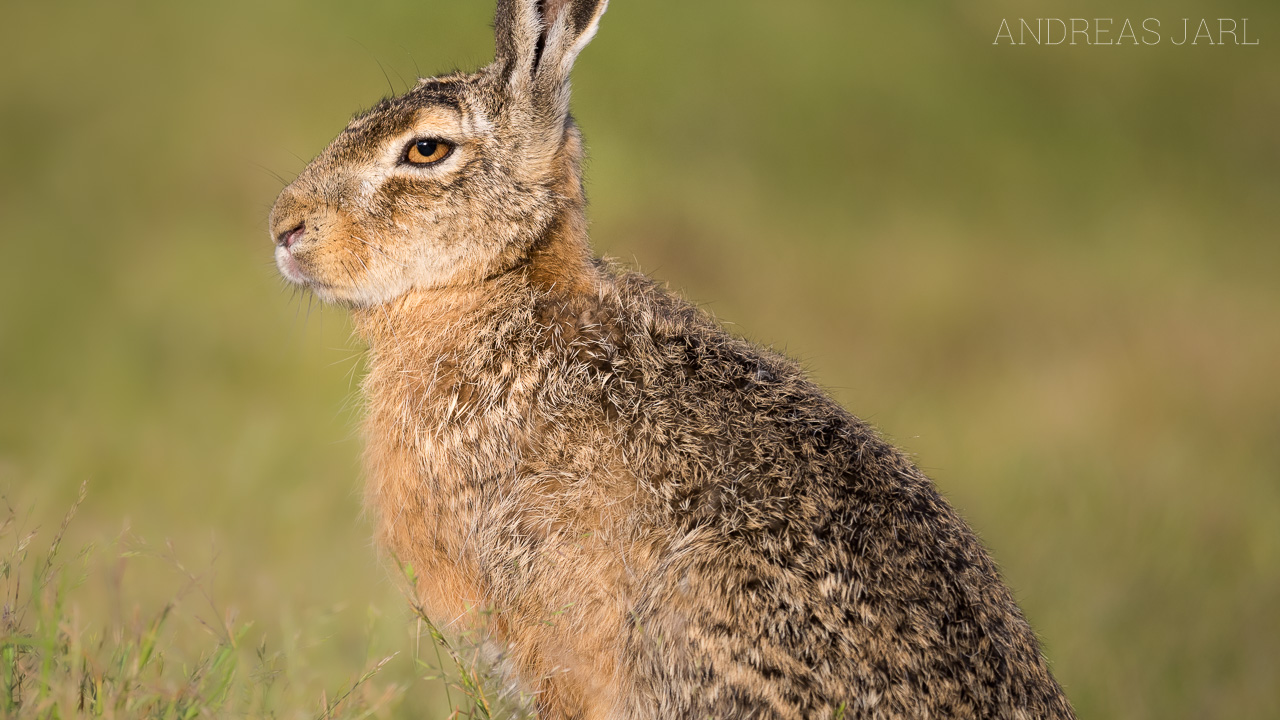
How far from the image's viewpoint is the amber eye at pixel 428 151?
486 centimetres

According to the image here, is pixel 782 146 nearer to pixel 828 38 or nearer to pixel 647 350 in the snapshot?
pixel 828 38

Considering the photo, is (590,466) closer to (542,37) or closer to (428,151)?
(428,151)

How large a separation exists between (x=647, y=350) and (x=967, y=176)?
1155cm

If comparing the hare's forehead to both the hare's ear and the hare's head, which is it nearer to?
the hare's head

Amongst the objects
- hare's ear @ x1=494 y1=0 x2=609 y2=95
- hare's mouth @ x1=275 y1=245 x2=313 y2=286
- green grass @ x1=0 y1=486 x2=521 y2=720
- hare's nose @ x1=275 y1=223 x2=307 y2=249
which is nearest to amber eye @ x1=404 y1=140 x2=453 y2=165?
hare's ear @ x1=494 y1=0 x2=609 y2=95

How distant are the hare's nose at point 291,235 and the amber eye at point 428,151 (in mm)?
547

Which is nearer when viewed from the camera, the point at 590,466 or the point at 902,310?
the point at 590,466

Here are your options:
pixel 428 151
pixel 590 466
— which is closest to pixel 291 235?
pixel 428 151

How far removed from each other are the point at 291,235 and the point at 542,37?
1.43 meters

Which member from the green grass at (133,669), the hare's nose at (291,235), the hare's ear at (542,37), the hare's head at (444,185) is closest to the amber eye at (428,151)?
the hare's head at (444,185)

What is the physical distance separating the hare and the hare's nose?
10 millimetres

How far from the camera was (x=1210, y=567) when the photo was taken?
7.68 meters

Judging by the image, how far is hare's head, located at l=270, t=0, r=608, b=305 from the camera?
15.6ft

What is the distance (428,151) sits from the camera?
4.87 meters
